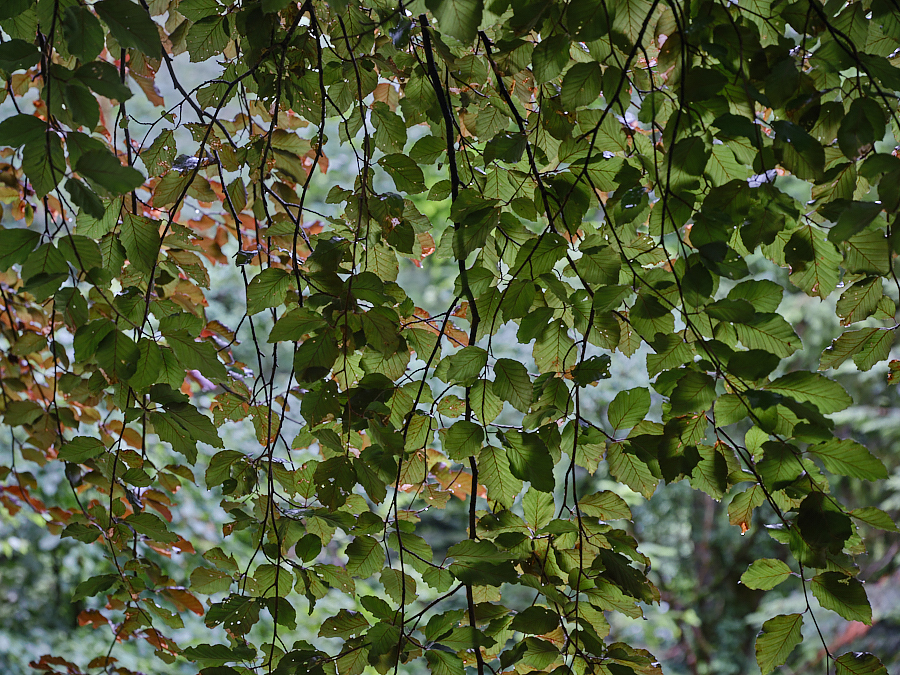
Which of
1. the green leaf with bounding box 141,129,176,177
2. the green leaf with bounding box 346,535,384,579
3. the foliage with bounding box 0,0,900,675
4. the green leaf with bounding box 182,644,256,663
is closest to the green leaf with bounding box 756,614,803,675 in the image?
the foliage with bounding box 0,0,900,675

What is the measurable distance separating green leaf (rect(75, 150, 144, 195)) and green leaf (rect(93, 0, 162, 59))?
100 millimetres

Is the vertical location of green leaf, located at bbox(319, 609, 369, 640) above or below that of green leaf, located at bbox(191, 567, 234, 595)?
below

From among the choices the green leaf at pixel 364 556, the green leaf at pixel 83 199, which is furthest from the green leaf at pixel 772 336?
the green leaf at pixel 83 199

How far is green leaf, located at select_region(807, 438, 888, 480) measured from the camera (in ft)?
1.86

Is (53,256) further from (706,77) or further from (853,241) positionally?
(853,241)

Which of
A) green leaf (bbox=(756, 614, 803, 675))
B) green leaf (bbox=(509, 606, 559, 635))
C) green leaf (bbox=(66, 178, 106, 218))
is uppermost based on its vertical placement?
green leaf (bbox=(66, 178, 106, 218))

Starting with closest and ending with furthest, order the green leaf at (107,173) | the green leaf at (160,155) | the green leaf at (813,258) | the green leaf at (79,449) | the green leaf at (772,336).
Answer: the green leaf at (107,173) < the green leaf at (772,336) < the green leaf at (813,258) < the green leaf at (79,449) < the green leaf at (160,155)

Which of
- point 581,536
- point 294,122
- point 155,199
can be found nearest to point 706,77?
point 581,536

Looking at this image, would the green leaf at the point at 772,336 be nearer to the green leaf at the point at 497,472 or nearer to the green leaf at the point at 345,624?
the green leaf at the point at 497,472

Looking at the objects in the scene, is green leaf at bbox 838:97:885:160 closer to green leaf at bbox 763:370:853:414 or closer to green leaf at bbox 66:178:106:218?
green leaf at bbox 763:370:853:414

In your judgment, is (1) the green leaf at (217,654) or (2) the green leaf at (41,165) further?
(1) the green leaf at (217,654)

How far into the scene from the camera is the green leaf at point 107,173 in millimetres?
516

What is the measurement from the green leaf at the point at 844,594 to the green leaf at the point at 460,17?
1.87ft

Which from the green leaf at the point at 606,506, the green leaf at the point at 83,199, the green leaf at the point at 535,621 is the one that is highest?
the green leaf at the point at 83,199
